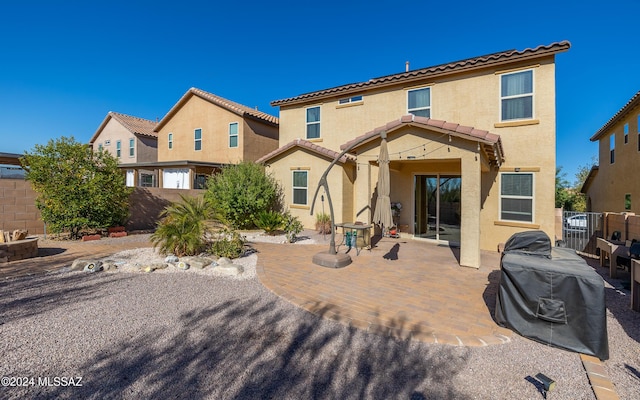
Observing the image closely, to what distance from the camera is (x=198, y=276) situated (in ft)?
22.5

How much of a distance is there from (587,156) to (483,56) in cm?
3908

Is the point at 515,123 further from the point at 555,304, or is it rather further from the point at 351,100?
the point at 555,304

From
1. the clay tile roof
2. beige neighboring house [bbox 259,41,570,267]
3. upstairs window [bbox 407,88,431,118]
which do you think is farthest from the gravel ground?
upstairs window [bbox 407,88,431,118]

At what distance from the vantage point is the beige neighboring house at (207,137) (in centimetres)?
1823

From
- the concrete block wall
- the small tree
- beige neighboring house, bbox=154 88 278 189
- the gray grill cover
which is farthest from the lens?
beige neighboring house, bbox=154 88 278 189

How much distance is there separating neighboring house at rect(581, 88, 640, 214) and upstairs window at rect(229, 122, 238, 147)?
21.1 metres

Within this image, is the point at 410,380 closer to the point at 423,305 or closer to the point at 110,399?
the point at 423,305

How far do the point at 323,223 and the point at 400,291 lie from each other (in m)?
7.39

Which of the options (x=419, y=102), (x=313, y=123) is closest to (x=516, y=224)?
(x=419, y=102)

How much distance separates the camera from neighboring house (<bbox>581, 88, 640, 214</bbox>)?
1394cm

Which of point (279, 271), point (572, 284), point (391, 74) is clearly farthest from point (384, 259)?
point (391, 74)

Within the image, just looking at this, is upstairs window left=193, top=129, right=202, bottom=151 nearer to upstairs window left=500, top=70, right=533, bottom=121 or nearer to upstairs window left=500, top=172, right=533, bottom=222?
upstairs window left=500, top=70, right=533, bottom=121

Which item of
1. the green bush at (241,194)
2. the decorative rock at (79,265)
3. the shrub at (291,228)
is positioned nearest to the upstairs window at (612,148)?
the shrub at (291,228)

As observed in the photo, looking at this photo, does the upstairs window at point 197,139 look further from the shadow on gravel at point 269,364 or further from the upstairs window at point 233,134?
the shadow on gravel at point 269,364
